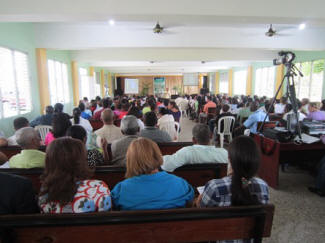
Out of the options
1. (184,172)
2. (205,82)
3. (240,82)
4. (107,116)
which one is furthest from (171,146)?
(205,82)

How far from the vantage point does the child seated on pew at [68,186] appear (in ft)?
3.79

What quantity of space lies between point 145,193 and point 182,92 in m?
18.4

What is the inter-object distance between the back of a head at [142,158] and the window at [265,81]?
988 cm

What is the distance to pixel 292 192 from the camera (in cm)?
295

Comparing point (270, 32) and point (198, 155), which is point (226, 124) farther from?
point (198, 155)

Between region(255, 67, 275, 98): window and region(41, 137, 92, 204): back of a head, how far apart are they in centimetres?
1018

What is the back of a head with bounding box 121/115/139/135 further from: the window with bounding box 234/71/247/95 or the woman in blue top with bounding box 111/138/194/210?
the window with bounding box 234/71/247/95

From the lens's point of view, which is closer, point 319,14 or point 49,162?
point 49,162

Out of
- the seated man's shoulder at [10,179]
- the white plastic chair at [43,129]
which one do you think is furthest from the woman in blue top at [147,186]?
the white plastic chair at [43,129]

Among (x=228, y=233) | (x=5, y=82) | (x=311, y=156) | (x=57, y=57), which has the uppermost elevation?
(x=57, y=57)

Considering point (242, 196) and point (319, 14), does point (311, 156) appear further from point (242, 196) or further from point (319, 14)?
point (242, 196)

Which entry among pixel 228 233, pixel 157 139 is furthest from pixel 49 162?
pixel 157 139

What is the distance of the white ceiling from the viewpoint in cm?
337

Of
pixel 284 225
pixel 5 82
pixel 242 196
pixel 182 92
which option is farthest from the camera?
pixel 182 92
